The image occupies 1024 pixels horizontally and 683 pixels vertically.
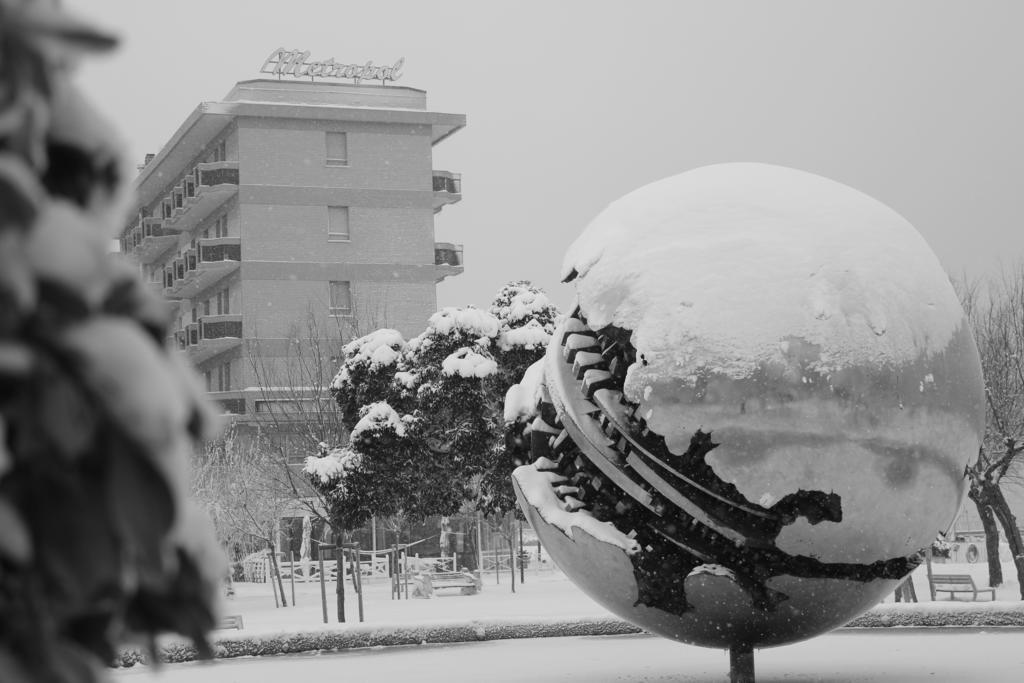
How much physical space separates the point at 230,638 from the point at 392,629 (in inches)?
67.6

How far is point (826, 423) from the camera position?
730 cm

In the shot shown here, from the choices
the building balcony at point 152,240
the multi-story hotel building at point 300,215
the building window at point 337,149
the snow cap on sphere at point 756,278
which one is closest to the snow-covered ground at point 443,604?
the snow cap on sphere at point 756,278

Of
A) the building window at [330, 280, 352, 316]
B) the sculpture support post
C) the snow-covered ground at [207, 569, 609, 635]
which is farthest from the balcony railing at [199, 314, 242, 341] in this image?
the sculpture support post

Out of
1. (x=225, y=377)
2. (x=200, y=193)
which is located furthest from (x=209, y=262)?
(x=225, y=377)

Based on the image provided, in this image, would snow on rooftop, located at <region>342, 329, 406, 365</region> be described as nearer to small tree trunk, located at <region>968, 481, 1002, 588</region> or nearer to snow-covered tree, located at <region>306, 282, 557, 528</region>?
snow-covered tree, located at <region>306, 282, 557, 528</region>

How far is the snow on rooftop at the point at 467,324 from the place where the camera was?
2109 centimetres

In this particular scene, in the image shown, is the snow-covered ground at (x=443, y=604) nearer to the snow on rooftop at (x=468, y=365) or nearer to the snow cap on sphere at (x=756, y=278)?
the snow on rooftop at (x=468, y=365)

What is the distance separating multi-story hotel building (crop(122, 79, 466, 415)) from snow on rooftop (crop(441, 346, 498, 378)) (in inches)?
1026

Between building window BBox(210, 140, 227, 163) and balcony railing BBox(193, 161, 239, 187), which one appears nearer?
balcony railing BBox(193, 161, 239, 187)

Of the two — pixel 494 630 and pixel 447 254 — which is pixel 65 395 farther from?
pixel 447 254

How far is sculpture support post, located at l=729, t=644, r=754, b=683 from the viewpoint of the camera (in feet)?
27.3

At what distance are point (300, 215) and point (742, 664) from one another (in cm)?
4289

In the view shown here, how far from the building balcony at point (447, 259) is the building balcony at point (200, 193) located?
8.29 metres

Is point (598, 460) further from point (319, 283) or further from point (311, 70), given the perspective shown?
point (311, 70)
